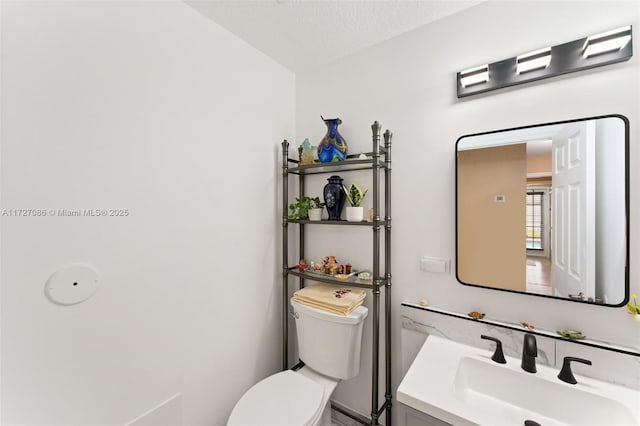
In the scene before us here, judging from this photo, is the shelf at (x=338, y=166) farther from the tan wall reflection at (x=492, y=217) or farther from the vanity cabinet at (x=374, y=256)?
the tan wall reflection at (x=492, y=217)

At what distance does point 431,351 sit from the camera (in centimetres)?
120

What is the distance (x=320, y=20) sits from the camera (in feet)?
4.41

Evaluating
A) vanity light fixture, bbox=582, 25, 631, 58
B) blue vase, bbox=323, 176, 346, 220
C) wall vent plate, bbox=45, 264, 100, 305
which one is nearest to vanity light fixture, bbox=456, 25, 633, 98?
vanity light fixture, bbox=582, 25, 631, 58

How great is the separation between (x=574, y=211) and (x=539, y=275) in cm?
29

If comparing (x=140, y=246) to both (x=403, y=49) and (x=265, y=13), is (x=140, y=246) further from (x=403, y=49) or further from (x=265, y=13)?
(x=403, y=49)

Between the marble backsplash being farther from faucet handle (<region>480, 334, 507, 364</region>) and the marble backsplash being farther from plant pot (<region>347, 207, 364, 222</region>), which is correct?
plant pot (<region>347, 207, 364, 222</region>)

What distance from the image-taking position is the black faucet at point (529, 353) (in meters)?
1.00

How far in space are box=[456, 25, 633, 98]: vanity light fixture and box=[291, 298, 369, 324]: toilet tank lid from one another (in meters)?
1.18

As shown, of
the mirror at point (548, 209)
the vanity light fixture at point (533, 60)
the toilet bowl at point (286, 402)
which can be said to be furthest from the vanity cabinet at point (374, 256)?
the vanity light fixture at point (533, 60)

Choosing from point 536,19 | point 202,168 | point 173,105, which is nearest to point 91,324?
point 202,168

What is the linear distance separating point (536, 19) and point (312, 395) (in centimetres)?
194

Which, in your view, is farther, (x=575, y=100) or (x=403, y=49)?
(x=403, y=49)

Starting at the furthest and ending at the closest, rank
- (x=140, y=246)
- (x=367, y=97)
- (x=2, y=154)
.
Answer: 1. (x=367, y=97)
2. (x=140, y=246)
3. (x=2, y=154)

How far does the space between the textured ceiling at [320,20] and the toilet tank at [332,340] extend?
4.87ft
